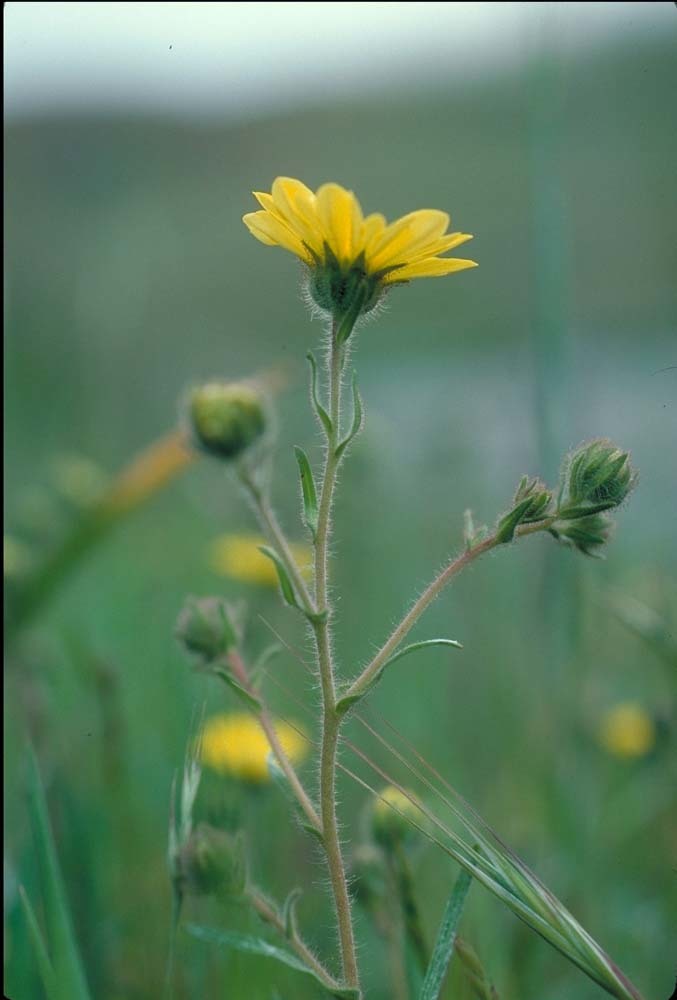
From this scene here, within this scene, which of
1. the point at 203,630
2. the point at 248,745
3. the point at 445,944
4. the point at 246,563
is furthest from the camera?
the point at 246,563

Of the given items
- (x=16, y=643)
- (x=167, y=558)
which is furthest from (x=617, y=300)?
(x=16, y=643)

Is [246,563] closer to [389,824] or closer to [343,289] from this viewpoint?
[389,824]

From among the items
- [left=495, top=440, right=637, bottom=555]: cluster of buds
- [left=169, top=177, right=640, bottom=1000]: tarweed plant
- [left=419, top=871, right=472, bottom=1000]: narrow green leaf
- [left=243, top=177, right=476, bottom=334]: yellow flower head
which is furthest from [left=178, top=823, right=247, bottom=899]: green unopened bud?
[left=243, top=177, right=476, bottom=334]: yellow flower head

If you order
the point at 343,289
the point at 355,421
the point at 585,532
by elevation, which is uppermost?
the point at 343,289

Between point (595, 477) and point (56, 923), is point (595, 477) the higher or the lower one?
the higher one

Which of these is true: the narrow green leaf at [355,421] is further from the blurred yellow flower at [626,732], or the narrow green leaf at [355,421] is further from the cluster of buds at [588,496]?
the blurred yellow flower at [626,732]

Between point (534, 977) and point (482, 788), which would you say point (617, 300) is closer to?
point (482, 788)

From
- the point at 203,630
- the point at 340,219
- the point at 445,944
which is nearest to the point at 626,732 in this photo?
the point at 203,630
